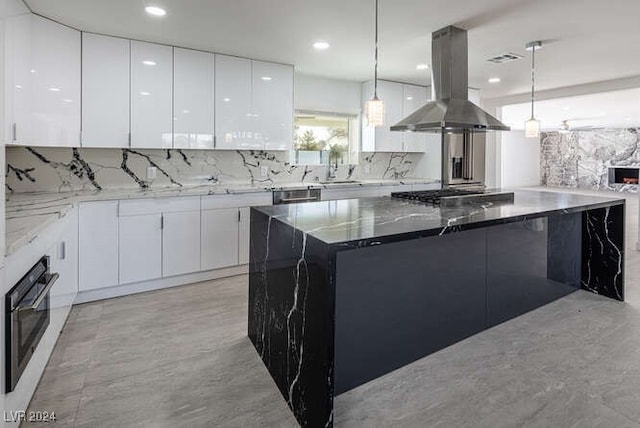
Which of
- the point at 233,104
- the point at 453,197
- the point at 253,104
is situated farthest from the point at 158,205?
the point at 453,197

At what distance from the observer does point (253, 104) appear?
4359 millimetres

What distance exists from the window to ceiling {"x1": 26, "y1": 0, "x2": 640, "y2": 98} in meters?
0.86

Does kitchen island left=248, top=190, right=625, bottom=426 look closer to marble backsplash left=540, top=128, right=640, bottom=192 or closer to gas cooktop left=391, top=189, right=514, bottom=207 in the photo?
gas cooktop left=391, top=189, right=514, bottom=207

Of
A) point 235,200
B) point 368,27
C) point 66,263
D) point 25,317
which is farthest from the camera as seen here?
point 235,200

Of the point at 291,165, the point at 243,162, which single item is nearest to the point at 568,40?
the point at 291,165

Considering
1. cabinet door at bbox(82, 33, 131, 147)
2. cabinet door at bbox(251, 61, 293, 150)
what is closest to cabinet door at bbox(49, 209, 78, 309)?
cabinet door at bbox(82, 33, 131, 147)

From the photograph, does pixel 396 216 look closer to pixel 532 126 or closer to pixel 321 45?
pixel 321 45

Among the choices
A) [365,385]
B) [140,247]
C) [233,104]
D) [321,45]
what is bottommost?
[365,385]

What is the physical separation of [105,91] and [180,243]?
1.52 metres

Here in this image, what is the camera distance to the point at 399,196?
320 centimetres

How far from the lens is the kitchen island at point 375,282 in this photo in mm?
1753

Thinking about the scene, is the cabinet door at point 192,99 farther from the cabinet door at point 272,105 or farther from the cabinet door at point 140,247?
the cabinet door at point 140,247

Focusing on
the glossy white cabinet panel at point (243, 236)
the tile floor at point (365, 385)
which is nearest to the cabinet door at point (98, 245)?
the tile floor at point (365, 385)

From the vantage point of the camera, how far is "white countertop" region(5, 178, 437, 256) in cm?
179
